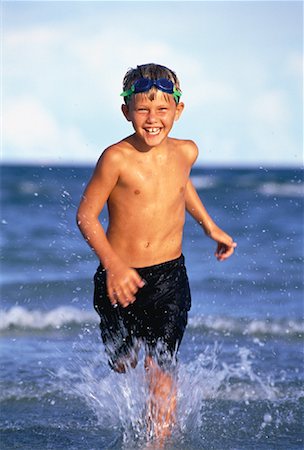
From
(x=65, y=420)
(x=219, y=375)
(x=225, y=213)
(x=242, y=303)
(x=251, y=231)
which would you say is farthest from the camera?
(x=225, y=213)

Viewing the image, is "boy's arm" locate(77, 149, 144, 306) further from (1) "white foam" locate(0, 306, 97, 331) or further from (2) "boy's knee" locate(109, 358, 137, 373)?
(1) "white foam" locate(0, 306, 97, 331)

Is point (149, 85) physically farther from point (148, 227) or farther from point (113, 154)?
point (148, 227)

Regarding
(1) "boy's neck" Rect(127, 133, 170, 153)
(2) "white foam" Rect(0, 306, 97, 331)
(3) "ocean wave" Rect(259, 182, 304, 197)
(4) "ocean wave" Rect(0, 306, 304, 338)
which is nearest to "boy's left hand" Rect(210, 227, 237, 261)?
(1) "boy's neck" Rect(127, 133, 170, 153)

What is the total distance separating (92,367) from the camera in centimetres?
526

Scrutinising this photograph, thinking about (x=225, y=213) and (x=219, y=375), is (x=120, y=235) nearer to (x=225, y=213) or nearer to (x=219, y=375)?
(x=219, y=375)

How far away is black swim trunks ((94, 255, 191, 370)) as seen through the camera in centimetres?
393

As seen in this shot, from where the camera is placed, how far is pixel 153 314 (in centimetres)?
395

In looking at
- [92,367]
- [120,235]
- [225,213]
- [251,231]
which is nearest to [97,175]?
[120,235]

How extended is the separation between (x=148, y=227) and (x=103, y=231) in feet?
0.99

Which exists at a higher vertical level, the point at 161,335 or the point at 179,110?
the point at 179,110

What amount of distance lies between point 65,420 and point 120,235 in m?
1.05

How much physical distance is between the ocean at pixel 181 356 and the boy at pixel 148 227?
198 millimetres

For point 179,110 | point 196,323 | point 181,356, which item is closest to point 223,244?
point 179,110

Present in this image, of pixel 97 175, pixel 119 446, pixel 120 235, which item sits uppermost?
pixel 97 175
